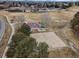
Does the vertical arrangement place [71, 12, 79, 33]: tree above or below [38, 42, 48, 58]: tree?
above

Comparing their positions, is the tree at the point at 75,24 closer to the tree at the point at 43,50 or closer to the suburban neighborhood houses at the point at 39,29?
the suburban neighborhood houses at the point at 39,29

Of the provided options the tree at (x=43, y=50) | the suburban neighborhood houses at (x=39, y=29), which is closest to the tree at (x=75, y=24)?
the suburban neighborhood houses at (x=39, y=29)

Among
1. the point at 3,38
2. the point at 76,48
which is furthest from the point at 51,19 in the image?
the point at 3,38

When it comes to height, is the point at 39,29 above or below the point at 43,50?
above

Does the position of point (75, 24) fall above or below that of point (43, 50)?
above

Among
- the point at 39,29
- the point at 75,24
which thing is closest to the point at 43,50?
the point at 39,29

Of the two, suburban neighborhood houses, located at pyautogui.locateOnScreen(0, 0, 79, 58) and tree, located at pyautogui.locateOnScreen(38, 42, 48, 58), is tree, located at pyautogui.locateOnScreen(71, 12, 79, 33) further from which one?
tree, located at pyautogui.locateOnScreen(38, 42, 48, 58)

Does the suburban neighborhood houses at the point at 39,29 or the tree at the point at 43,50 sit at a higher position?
the suburban neighborhood houses at the point at 39,29

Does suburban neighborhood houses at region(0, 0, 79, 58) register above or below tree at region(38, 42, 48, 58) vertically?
above

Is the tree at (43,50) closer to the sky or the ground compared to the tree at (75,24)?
closer to the ground

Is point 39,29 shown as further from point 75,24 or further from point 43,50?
point 75,24

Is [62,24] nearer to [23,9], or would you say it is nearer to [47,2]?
[47,2]

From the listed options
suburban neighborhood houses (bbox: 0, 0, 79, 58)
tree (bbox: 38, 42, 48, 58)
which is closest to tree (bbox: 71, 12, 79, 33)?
suburban neighborhood houses (bbox: 0, 0, 79, 58)
